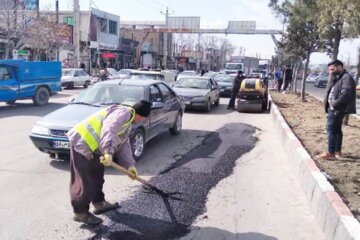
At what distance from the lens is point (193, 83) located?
17.2m

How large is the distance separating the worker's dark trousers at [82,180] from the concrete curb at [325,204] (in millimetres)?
2655

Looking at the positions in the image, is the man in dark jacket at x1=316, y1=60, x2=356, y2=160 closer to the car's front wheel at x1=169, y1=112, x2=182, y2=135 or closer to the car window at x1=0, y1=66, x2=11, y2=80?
the car's front wheel at x1=169, y1=112, x2=182, y2=135

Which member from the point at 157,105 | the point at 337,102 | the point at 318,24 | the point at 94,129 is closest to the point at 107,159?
the point at 94,129

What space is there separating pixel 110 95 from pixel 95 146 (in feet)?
13.1

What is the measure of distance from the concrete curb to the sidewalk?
127 millimetres

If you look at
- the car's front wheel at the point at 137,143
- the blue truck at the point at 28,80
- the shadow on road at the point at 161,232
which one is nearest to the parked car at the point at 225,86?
the blue truck at the point at 28,80

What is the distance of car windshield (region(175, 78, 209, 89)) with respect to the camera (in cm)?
1705

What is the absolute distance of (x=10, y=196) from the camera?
18.0 ft

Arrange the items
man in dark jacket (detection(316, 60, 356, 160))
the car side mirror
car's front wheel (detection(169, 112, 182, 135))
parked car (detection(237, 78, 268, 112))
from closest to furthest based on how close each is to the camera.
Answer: man in dark jacket (detection(316, 60, 356, 160)) < the car side mirror < car's front wheel (detection(169, 112, 182, 135)) < parked car (detection(237, 78, 268, 112))

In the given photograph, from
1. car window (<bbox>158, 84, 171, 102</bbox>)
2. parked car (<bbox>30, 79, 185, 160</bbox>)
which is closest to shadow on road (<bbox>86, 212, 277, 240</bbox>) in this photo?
parked car (<bbox>30, 79, 185, 160</bbox>)

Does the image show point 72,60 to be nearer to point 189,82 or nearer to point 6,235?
point 189,82

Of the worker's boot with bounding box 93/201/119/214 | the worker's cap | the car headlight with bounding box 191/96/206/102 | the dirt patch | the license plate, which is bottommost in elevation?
the worker's boot with bounding box 93/201/119/214

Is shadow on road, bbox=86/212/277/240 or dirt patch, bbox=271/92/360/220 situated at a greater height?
dirt patch, bbox=271/92/360/220

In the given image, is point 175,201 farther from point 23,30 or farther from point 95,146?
point 23,30
